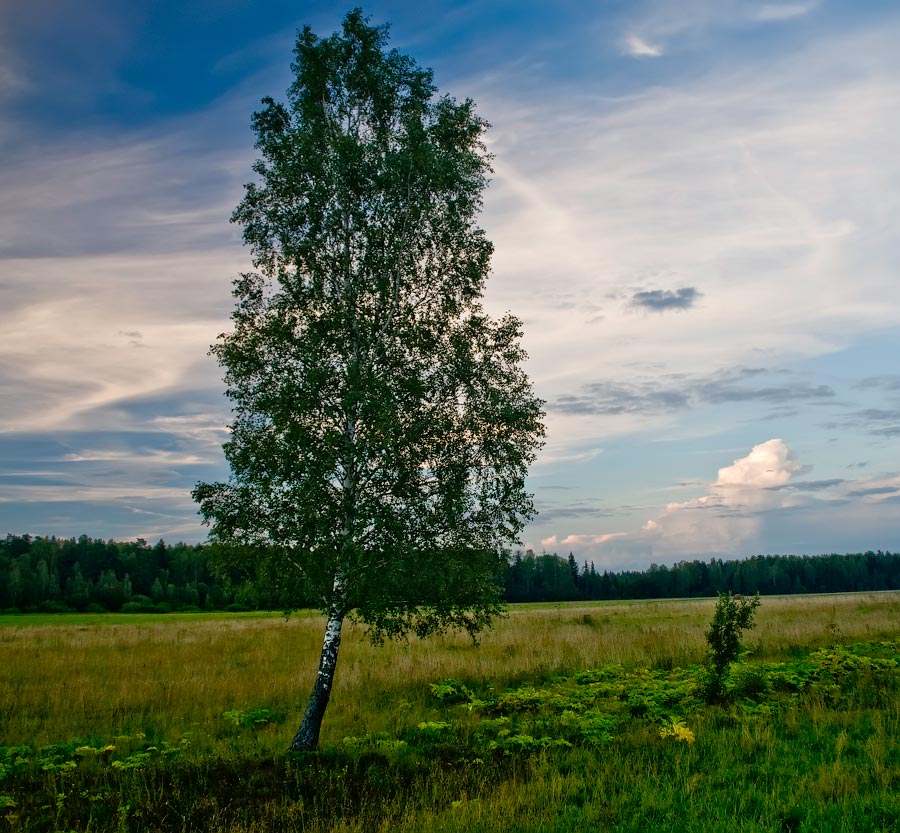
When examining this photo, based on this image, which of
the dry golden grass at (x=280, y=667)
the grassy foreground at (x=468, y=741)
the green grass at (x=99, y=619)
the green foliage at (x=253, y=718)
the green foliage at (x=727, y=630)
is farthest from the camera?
the green grass at (x=99, y=619)

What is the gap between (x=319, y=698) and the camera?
1312cm

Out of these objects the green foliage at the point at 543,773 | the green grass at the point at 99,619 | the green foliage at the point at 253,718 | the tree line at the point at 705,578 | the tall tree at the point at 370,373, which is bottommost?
the tree line at the point at 705,578

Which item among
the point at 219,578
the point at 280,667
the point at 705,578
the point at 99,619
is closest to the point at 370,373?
the point at 219,578

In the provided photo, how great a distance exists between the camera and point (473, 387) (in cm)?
1422

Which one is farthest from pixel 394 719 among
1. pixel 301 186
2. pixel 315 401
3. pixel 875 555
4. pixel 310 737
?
pixel 875 555

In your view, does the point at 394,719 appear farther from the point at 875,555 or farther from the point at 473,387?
the point at 875,555

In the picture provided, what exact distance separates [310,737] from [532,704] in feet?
18.1

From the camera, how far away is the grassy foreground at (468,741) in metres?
8.75

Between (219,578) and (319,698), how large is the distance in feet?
11.0

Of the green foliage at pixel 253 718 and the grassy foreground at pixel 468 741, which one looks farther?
the green foliage at pixel 253 718

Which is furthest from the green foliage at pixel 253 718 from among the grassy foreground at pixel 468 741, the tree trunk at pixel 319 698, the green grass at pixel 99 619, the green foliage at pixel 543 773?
the green grass at pixel 99 619

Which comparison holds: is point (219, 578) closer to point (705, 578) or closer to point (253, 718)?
point (253, 718)

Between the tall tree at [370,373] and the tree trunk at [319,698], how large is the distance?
0.14 feet

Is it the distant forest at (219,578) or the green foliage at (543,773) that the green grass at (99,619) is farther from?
the green foliage at (543,773)
